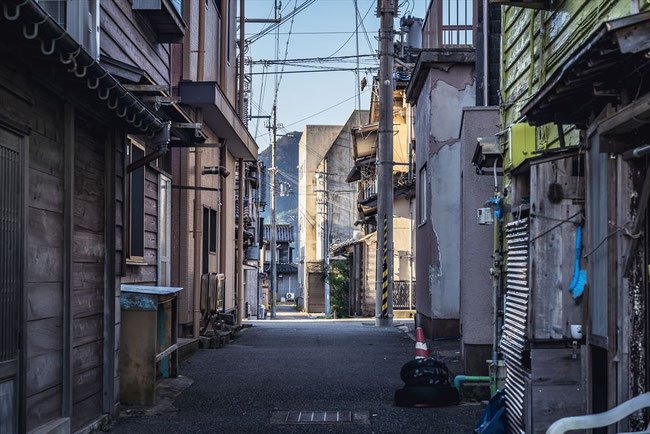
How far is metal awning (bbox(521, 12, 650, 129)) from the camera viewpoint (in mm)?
4496

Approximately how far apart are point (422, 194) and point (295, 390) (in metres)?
8.92

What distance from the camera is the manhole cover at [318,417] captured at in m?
8.75

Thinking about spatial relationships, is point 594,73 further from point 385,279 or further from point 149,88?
point 385,279

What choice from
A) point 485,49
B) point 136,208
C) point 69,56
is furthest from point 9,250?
point 485,49

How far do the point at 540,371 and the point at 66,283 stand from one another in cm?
398

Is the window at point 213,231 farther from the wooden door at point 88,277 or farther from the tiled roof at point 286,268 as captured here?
the tiled roof at point 286,268

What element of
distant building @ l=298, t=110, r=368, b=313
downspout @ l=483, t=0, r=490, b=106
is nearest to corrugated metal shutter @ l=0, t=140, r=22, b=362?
downspout @ l=483, t=0, r=490, b=106

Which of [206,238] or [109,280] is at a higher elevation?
[206,238]

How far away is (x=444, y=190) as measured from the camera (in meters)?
16.4

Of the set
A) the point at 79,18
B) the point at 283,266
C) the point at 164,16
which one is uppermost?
the point at 164,16

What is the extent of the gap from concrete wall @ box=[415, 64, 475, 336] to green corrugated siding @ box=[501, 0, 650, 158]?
5462mm

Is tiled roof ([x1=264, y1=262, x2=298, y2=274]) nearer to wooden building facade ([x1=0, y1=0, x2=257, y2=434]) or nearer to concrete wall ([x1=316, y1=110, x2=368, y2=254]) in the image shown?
concrete wall ([x1=316, y1=110, x2=368, y2=254])

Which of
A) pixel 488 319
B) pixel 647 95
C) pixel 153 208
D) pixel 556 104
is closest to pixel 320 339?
pixel 153 208

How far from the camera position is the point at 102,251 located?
8367 mm
